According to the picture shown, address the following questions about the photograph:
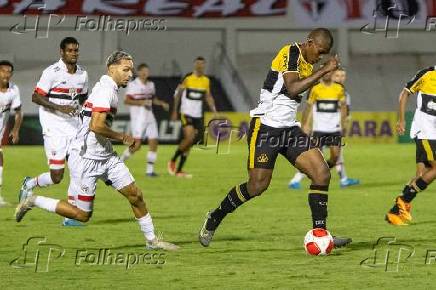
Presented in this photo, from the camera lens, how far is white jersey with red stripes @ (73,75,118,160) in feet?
34.9

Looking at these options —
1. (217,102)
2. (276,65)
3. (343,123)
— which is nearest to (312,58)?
(276,65)

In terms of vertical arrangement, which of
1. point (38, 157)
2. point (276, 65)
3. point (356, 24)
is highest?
point (356, 24)

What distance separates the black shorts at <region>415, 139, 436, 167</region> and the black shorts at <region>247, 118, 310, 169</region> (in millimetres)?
3296

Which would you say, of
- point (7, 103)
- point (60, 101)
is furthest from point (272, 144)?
point (7, 103)

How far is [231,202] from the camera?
11.5 m

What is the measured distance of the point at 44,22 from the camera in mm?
41844

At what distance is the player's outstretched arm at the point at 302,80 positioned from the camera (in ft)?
33.5

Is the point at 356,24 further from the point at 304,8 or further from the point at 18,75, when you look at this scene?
the point at 18,75

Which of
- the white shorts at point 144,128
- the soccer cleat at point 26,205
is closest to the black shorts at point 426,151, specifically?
the soccer cleat at point 26,205

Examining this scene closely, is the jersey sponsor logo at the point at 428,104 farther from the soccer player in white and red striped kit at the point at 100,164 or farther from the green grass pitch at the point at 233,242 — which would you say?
the soccer player in white and red striped kit at the point at 100,164

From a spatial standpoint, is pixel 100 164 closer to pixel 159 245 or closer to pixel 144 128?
pixel 159 245

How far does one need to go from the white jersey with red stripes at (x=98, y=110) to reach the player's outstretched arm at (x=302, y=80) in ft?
5.60

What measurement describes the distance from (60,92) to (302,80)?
4.83 meters

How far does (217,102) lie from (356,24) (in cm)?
651
